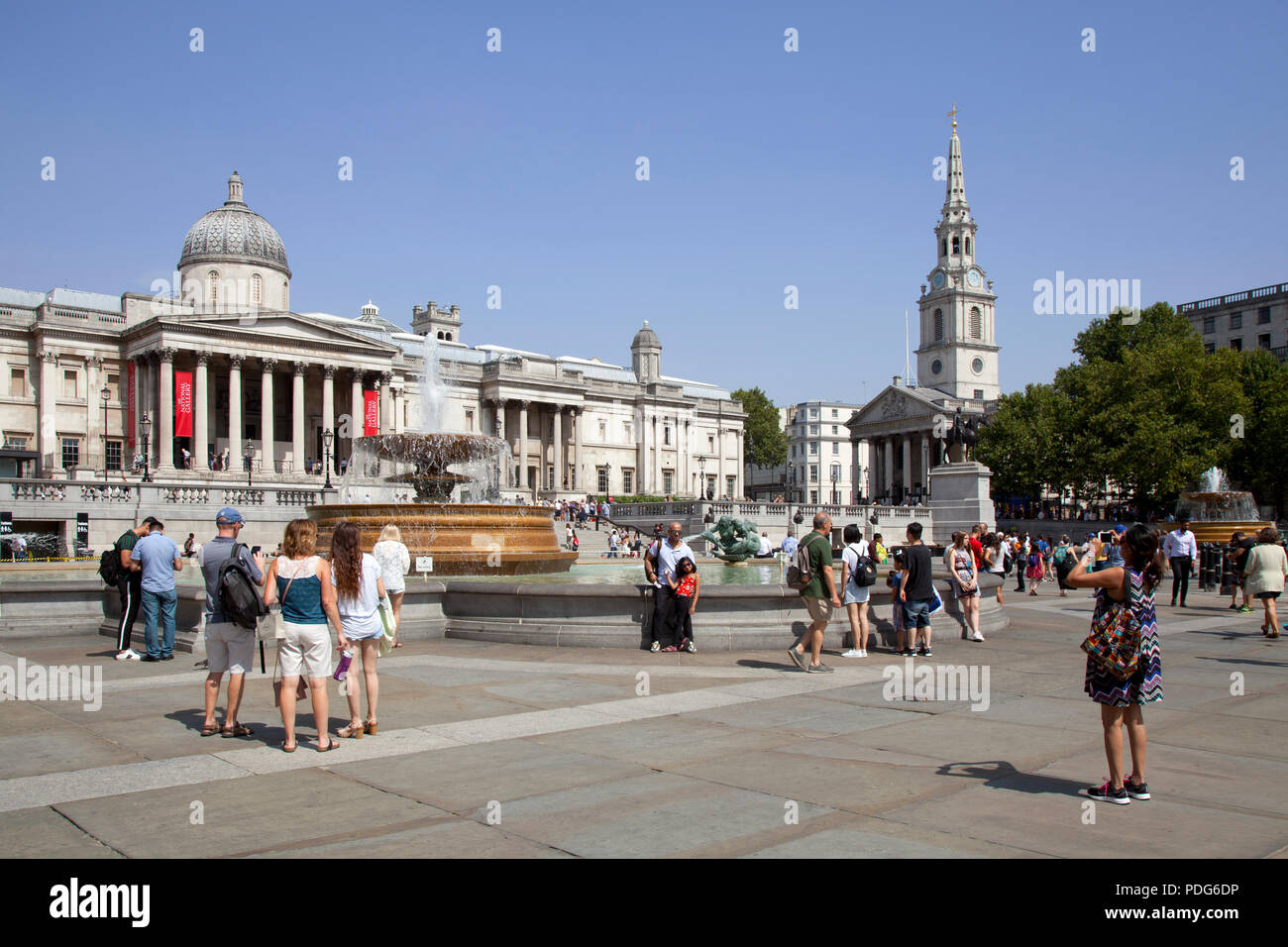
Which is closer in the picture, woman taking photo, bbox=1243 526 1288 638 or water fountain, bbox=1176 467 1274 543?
woman taking photo, bbox=1243 526 1288 638

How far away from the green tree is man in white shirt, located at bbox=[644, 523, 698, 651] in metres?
115

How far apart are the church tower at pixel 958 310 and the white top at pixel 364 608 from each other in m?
118

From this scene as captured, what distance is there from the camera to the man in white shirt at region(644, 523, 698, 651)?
1279 cm

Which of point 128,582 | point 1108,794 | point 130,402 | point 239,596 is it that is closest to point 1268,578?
point 1108,794

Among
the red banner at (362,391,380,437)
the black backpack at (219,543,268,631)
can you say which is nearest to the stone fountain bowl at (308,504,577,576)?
the black backpack at (219,543,268,631)

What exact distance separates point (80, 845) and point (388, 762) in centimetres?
230

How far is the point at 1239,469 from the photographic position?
223ft

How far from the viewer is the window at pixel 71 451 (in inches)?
2574

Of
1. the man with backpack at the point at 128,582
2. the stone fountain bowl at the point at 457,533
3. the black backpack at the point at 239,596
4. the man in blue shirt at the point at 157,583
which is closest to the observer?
the black backpack at the point at 239,596

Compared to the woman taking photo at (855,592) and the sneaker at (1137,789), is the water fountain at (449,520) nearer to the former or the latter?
the woman taking photo at (855,592)

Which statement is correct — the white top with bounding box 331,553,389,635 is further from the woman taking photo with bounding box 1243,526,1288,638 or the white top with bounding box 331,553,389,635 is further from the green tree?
the green tree

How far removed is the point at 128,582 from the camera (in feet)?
42.7

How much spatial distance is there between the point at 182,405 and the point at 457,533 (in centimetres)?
5067

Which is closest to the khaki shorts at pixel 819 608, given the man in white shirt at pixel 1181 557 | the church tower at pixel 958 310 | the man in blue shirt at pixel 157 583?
the man in blue shirt at pixel 157 583
